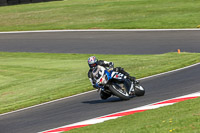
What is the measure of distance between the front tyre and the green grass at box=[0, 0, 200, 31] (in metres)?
23.1

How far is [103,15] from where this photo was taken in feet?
154

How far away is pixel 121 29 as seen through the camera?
39000 millimetres

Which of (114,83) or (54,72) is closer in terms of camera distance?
(114,83)

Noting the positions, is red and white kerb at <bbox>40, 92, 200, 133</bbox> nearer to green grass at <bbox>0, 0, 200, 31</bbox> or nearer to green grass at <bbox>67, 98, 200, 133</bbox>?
green grass at <bbox>67, 98, 200, 133</bbox>

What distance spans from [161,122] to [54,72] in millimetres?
14855

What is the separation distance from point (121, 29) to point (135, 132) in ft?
101

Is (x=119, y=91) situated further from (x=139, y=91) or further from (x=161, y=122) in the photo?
(x=161, y=122)

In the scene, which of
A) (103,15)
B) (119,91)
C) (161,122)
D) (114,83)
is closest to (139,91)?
(119,91)

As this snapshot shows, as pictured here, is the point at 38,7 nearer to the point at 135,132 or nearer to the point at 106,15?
the point at 106,15

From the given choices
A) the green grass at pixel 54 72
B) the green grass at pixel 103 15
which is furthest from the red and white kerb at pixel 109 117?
the green grass at pixel 103 15

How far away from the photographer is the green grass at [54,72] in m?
18.4

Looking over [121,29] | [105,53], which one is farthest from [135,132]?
[121,29]

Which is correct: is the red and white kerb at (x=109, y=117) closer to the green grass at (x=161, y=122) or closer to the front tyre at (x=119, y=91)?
the green grass at (x=161, y=122)

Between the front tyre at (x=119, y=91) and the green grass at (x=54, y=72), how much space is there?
385 cm
